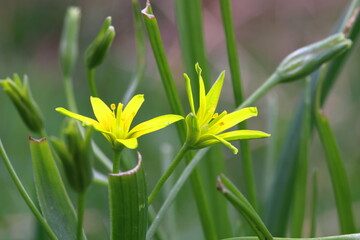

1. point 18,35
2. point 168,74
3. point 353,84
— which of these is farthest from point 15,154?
point 353,84

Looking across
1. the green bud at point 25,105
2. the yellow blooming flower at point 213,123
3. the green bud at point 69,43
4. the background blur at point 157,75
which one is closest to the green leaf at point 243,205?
the yellow blooming flower at point 213,123

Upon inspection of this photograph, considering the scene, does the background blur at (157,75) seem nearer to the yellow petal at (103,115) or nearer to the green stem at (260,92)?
the green stem at (260,92)

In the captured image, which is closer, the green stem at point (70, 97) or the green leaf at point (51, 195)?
the green leaf at point (51, 195)

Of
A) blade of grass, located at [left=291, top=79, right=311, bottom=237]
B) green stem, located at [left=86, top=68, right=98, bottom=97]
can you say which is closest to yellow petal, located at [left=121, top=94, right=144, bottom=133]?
green stem, located at [left=86, top=68, right=98, bottom=97]

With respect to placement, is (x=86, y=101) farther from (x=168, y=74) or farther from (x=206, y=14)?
(x=168, y=74)

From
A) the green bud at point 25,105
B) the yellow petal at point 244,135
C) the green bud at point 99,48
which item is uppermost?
the green bud at point 99,48

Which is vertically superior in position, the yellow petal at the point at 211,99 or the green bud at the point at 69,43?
the green bud at the point at 69,43
